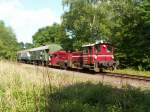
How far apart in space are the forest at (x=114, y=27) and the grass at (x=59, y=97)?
3554mm

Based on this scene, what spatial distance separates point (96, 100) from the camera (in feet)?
40.8

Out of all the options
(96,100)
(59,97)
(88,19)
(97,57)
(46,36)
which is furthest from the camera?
(46,36)

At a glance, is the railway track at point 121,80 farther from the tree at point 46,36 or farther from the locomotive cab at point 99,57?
the tree at point 46,36

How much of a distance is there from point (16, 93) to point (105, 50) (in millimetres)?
21753

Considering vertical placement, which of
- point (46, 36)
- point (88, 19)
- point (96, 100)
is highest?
point (46, 36)

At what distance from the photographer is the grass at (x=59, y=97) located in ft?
34.6

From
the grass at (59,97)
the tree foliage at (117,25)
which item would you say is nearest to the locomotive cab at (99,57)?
the tree foliage at (117,25)

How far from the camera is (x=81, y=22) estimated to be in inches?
2213

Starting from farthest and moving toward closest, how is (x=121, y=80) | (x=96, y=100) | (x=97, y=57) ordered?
(x=97, y=57) < (x=121, y=80) < (x=96, y=100)

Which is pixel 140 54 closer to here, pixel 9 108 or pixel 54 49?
pixel 54 49

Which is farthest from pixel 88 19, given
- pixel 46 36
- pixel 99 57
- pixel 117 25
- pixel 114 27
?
pixel 46 36

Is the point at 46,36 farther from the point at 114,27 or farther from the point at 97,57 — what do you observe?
the point at 97,57

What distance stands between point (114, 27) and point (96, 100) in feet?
99.7

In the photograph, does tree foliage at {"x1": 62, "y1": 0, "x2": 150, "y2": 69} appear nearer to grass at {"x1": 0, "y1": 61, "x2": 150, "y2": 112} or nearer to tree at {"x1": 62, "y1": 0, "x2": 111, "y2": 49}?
tree at {"x1": 62, "y1": 0, "x2": 111, "y2": 49}
